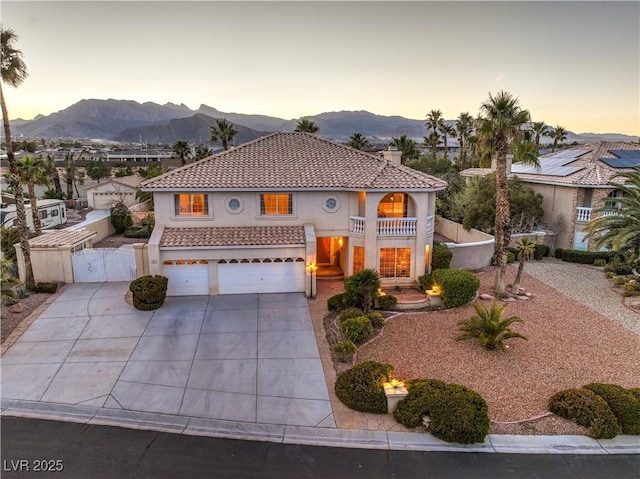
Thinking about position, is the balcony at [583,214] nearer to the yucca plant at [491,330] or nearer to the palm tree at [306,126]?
the yucca plant at [491,330]

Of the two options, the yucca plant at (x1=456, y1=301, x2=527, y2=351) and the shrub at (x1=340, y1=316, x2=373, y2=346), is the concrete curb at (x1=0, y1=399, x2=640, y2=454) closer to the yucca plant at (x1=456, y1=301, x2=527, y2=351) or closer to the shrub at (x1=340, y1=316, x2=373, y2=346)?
the yucca plant at (x1=456, y1=301, x2=527, y2=351)

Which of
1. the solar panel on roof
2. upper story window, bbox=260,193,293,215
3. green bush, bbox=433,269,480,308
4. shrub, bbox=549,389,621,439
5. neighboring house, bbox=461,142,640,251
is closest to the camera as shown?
shrub, bbox=549,389,621,439

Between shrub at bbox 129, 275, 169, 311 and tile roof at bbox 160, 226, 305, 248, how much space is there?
182 centimetres

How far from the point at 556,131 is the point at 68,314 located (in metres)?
72.9

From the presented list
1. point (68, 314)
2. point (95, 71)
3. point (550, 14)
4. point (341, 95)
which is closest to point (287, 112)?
point (341, 95)

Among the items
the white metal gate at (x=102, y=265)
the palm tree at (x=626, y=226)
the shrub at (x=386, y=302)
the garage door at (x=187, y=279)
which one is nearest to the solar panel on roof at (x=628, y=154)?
the palm tree at (x=626, y=226)

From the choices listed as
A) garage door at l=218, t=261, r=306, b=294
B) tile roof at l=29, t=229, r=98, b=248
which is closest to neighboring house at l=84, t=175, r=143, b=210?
tile roof at l=29, t=229, r=98, b=248

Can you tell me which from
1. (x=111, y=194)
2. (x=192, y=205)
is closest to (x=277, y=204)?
(x=192, y=205)

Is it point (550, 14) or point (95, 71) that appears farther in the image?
point (95, 71)

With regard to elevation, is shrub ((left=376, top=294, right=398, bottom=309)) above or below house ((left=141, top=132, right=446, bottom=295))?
below

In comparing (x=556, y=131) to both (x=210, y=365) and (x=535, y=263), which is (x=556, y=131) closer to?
(x=535, y=263)

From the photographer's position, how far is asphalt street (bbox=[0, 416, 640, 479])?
876 cm

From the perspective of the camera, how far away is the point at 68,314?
17156 millimetres

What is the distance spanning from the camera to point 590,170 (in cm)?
2748
